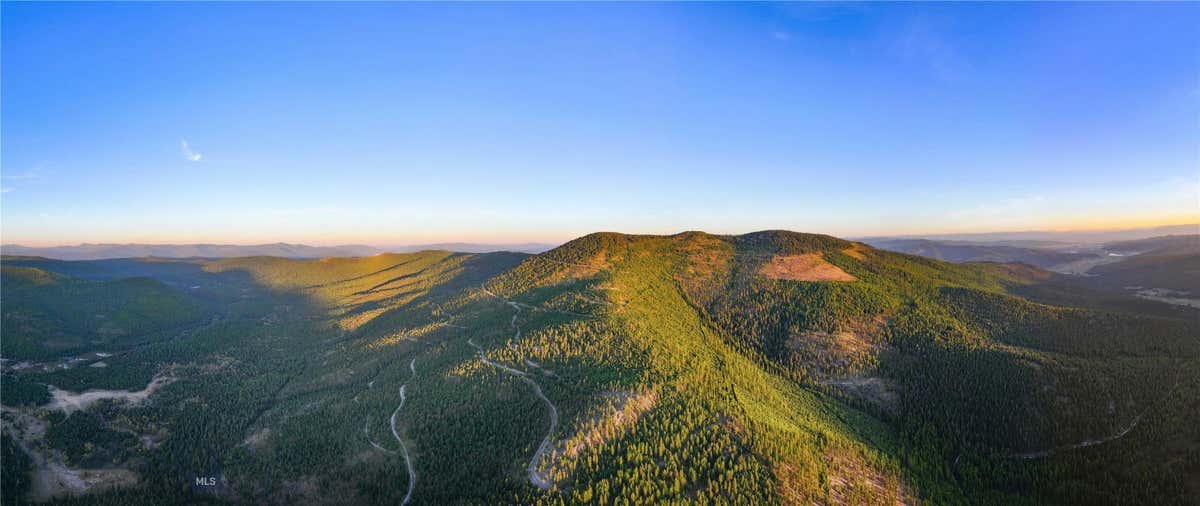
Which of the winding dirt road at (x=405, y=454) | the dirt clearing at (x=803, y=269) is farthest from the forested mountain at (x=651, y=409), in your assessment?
the dirt clearing at (x=803, y=269)

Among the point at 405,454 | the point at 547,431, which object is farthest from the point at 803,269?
the point at 405,454

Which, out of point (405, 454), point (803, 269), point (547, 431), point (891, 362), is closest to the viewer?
point (547, 431)

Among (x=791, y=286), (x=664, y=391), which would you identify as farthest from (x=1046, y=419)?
(x=664, y=391)

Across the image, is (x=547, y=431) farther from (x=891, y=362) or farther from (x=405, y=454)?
(x=891, y=362)

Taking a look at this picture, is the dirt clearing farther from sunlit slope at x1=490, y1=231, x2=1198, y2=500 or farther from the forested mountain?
the forested mountain

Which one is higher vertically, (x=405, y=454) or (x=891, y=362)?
(x=891, y=362)

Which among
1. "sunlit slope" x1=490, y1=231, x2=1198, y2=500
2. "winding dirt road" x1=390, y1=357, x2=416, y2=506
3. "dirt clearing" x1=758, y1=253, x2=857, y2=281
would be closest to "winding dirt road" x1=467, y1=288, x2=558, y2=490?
"sunlit slope" x1=490, y1=231, x2=1198, y2=500

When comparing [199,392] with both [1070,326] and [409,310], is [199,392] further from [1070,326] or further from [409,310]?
[1070,326]

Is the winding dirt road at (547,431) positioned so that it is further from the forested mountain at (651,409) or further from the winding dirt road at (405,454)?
the winding dirt road at (405,454)
